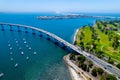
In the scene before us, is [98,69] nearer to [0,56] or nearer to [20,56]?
[20,56]

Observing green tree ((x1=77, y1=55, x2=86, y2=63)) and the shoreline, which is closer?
the shoreline

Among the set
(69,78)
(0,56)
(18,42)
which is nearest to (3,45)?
(18,42)

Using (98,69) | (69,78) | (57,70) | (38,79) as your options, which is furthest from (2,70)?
(98,69)

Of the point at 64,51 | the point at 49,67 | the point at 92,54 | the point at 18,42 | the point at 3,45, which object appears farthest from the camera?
the point at 18,42

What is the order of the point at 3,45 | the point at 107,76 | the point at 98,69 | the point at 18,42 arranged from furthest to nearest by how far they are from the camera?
1. the point at 18,42
2. the point at 3,45
3. the point at 98,69
4. the point at 107,76

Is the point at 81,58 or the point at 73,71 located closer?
the point at 73,71

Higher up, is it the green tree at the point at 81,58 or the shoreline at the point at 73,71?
the green tree at the point at 81,58

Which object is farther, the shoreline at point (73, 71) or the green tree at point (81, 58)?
the green tree at point (81, 58)

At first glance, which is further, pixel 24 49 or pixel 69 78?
pixel 24 49

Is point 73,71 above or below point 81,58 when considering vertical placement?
below

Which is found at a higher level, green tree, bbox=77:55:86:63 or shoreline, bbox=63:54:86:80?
green tree, bbox=77:55:86:63
